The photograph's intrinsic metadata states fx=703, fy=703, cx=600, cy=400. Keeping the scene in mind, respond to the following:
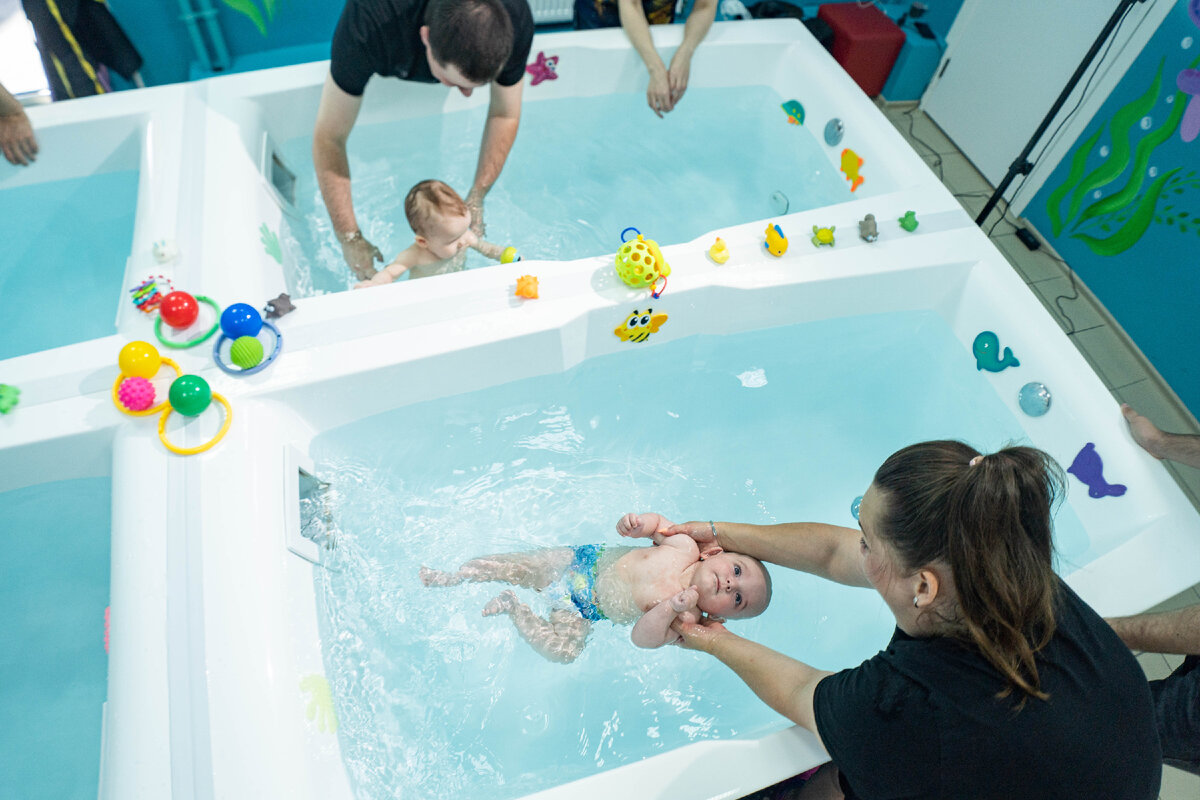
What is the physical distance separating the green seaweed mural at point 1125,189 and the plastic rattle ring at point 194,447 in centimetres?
294

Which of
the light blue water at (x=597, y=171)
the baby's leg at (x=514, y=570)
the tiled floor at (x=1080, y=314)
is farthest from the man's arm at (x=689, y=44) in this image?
the baby's leg at (x=514, y=570)

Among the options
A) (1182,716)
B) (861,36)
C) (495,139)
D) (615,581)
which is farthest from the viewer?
(861,36)

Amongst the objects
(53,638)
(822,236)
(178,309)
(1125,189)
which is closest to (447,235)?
(178,309)

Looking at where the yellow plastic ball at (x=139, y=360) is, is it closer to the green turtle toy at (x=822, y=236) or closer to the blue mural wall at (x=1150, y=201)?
the green turtle toy at (x=822, y=236)

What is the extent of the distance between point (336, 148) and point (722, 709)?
162 cm

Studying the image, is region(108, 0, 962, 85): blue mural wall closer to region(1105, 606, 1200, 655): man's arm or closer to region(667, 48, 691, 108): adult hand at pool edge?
region(667, 48, 691, 108): adult hand at pool edge

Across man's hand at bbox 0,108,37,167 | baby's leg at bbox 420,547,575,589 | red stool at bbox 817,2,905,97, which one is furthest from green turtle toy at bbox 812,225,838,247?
man's hand at bbox 0,108,37,167

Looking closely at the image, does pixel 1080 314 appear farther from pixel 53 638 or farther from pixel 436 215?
pixel 53 638

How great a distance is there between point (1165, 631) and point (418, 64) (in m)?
2.01

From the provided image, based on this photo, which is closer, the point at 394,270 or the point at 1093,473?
the point at 1093,473

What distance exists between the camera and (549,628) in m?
1.50

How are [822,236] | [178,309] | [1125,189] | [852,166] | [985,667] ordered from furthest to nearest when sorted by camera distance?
[1125,189] < [852,166] < [822,236] < [178,309] < [985,667]

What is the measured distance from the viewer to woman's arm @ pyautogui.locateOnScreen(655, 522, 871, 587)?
4.48 feet

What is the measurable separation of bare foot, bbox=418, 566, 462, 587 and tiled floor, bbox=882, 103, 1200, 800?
1.90 metres
